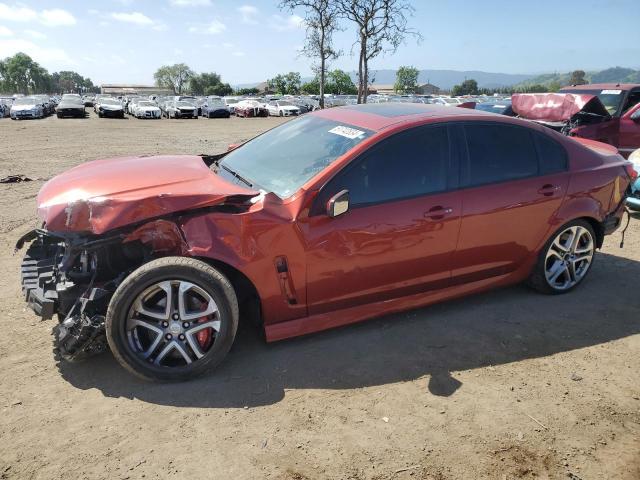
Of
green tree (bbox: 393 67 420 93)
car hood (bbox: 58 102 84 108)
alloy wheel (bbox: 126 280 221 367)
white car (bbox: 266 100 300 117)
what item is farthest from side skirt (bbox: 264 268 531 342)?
green tree (bbox: 393 67 420 93)

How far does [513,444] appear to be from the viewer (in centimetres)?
266

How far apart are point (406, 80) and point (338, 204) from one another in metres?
82.9

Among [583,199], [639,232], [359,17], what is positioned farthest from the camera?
[359,17]

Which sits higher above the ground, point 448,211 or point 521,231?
point 448,211

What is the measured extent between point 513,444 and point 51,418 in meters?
2.58

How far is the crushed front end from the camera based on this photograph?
9.70 feet

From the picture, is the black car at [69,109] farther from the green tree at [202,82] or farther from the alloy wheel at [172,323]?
the green tree at [202,82]

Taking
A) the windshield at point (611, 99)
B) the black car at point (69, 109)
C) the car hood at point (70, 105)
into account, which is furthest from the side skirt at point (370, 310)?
the car hood at point (70, 105)

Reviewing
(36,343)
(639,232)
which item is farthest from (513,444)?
(639,232)

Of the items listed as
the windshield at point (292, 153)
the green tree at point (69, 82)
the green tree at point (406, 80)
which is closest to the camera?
the windshield at point (292, 153)

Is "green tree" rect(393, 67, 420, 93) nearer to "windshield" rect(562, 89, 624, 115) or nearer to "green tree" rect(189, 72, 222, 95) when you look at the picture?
"green tree" rect(189, 72, 222, 95)

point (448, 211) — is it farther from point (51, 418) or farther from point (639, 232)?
point (639, 232)

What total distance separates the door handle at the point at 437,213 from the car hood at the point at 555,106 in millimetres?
6305

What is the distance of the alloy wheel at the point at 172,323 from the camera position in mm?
2984
